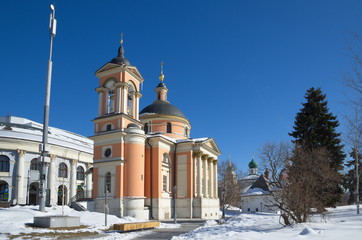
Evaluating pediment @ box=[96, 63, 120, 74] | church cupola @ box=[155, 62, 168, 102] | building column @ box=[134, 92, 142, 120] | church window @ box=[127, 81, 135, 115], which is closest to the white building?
building column @ box=[134, 92, 142, 120]

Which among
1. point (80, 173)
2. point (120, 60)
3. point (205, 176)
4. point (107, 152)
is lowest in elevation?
point (205, 176)

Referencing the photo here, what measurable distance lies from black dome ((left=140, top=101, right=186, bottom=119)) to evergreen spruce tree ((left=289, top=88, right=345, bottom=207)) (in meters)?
16.6

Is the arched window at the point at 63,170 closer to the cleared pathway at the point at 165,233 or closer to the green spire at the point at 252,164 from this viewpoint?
the cleared pathway at the point at 165,233

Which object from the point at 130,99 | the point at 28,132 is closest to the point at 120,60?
the point at 130,99

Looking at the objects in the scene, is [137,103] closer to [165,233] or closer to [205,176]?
[205,176]

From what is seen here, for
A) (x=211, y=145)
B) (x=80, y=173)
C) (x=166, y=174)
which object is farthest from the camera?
(x=80, y=173)

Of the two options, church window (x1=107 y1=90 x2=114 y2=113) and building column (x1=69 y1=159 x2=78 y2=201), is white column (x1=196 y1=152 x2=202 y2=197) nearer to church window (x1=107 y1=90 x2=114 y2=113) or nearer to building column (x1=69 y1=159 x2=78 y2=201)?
church window (x1=107 y1=90 x2=114 y2=113)

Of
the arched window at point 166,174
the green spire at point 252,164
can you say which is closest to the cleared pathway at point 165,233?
the arched window at point 166,174

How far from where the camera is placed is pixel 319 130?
33.3 m

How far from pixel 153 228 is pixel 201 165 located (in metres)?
19.1

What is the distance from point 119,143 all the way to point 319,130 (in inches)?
766

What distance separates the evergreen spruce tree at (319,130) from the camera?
32.2m

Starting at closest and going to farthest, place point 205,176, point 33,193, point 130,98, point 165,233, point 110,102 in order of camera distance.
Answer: point 165,233
point 110,102
point 130,98
point 205,176
point 33,193

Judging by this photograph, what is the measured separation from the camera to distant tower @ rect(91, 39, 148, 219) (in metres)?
33.2
